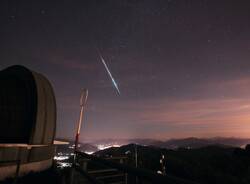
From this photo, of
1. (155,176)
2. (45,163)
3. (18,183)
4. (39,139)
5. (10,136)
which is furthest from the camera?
(45,163)

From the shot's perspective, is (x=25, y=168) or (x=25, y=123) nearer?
(x=25, y=168)

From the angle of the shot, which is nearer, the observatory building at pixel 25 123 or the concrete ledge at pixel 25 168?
the concrete ledge at pixel 25 168

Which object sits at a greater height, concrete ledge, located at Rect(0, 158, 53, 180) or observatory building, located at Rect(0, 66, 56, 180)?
observatory building, located at Rect(0, 66, 56, 180)

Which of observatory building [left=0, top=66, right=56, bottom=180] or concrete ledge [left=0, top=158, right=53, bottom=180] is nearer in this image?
concrete ledge [left=0, top=158, right=53, bottom=180]

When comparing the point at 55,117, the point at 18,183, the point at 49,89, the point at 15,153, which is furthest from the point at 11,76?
the point at 18,183

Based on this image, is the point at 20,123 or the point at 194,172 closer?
the point at 20,123

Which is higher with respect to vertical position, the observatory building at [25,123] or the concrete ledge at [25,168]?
the observatory building at [25,123]

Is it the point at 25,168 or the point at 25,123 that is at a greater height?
the point at 25,123

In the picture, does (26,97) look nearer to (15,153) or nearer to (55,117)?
(55,117)
